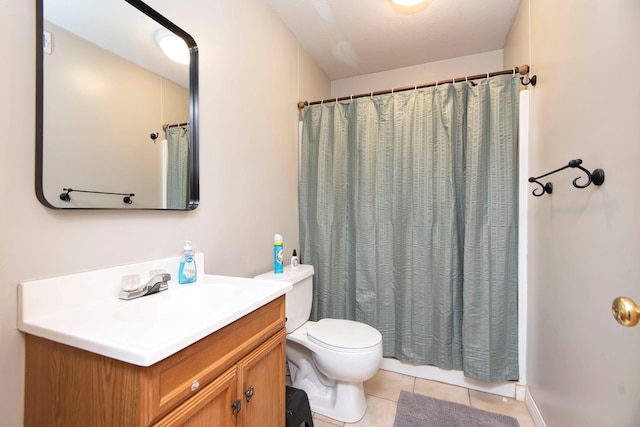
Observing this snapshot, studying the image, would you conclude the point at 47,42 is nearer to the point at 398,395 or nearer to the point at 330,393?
the point at 330,393

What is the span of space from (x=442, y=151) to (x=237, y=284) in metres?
1.48

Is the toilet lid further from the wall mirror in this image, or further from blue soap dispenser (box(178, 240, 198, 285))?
the wall mirror

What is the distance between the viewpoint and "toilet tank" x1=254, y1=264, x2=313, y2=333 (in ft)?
5.33

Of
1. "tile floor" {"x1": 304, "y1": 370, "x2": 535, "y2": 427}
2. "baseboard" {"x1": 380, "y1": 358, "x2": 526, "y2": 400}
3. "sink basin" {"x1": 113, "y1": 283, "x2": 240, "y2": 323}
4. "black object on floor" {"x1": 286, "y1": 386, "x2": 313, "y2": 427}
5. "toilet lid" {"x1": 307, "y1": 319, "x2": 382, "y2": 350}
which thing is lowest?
"tile floor" {"x1": 304, "y1": 370, "x2": 535, "y2": 427}

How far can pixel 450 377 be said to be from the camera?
6.14ft

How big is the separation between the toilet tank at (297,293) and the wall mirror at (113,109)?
681 millimetres

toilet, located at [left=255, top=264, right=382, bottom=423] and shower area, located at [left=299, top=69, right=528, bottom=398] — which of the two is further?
shower area, located at [left=299, top=69, right=528, bottom=398]

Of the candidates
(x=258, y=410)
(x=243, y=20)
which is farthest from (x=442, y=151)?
(x=258, y=410)

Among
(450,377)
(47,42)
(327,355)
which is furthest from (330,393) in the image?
(47,42)

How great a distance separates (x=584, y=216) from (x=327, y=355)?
4.14 ft

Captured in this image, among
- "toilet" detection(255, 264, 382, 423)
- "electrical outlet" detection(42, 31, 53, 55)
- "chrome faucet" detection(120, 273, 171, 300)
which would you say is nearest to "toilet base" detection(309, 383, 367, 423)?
"toilet" detection(255, 264, 382, 423)

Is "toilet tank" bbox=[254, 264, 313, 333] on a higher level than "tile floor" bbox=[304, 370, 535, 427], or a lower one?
higher

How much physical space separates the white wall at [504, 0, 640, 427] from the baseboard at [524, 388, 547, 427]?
0.03 meters

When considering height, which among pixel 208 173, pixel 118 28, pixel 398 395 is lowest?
pixel 398 395
